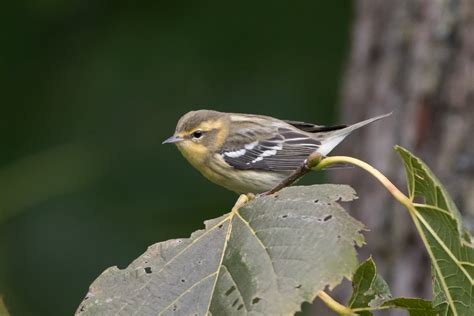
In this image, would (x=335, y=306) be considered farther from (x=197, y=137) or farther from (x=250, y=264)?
(x=197, y=137)

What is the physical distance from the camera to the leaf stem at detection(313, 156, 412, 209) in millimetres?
1946

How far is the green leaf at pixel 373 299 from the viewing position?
6.51 ft

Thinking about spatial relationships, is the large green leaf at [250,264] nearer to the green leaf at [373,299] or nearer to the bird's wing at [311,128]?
the green leaf at [373,299]

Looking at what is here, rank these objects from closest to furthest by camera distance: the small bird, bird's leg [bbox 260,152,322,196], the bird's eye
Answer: bird's leg [bbox 260,152,322,196]
the small bird
the bird's eye

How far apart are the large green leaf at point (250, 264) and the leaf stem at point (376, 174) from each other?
0.24 feet

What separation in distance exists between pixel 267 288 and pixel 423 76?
3.11 m

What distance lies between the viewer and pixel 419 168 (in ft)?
6.36

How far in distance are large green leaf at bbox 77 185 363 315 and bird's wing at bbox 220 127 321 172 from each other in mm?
2749

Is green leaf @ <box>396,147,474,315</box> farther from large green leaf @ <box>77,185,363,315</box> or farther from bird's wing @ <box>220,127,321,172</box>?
bird's wing @ <box>220,127,321,172</box>

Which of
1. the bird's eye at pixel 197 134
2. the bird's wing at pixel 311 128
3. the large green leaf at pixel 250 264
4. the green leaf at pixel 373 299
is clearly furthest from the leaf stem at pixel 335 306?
the bird's eye at pixel 197 134

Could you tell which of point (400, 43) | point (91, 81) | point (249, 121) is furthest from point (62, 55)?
point (400, 43)

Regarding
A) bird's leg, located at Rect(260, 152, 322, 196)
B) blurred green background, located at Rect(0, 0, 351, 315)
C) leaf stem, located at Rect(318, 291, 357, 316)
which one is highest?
bird's leg, located at Rect(260, 152, 322, 196)

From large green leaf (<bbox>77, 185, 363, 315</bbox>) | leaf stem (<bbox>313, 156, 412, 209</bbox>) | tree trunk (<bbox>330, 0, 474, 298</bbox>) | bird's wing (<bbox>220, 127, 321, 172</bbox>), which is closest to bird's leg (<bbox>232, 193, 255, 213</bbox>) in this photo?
large green leaf (<bbox>77, 185, 363, 315</bbox>)

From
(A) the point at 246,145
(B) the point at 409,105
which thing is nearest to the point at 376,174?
(B) the point at 409,105
